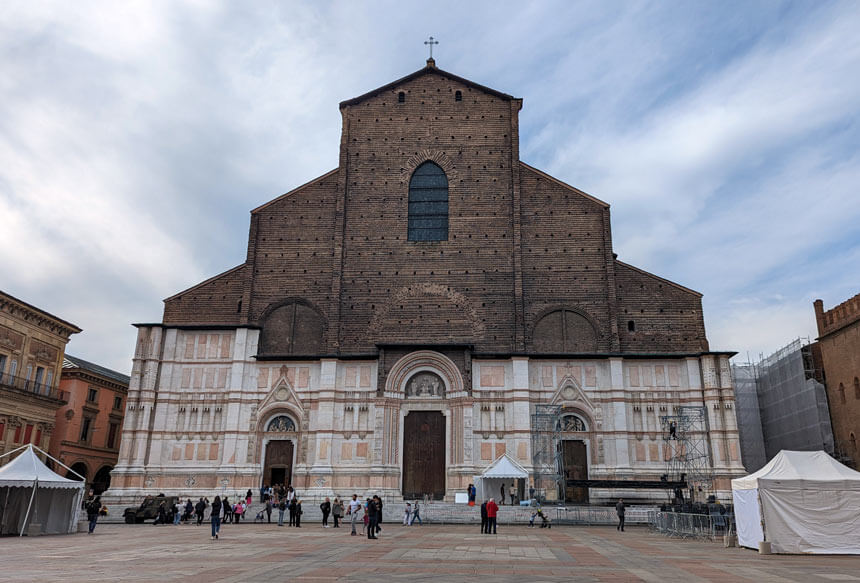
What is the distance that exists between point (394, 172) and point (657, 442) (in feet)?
59.2

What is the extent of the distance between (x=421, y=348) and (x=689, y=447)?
12583 millimetres

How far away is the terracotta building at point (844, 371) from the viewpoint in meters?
32.1

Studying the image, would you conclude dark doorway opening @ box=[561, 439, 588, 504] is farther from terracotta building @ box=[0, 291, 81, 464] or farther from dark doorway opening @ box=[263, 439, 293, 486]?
terracotta building @ box=[0, 291, 81, 464]

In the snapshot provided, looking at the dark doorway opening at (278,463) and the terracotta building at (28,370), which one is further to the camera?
the terracotta building at (28,370)

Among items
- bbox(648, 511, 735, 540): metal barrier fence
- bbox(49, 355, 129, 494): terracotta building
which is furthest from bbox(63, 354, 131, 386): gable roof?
bbox(648, 511, 735, 540): metal barrier fence

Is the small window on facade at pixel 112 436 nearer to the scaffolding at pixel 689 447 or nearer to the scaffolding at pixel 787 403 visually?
the scaffolding at pixel 689 447

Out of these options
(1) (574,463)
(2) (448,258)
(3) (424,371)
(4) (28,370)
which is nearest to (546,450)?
(1) (574,463)

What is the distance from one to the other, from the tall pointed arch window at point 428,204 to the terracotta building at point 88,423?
23149 millimetres

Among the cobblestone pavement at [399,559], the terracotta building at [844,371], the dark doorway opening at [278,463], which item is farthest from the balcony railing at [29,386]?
the terracotta building at [844,371]

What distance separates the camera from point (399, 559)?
42.4 feet

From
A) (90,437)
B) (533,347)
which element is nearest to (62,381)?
(90,437)

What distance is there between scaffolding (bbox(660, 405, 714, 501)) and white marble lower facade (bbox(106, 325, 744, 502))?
373 millimetres

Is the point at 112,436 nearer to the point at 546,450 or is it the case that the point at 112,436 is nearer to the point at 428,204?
the point at 428,204

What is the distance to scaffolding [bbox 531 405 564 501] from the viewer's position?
2809cm
